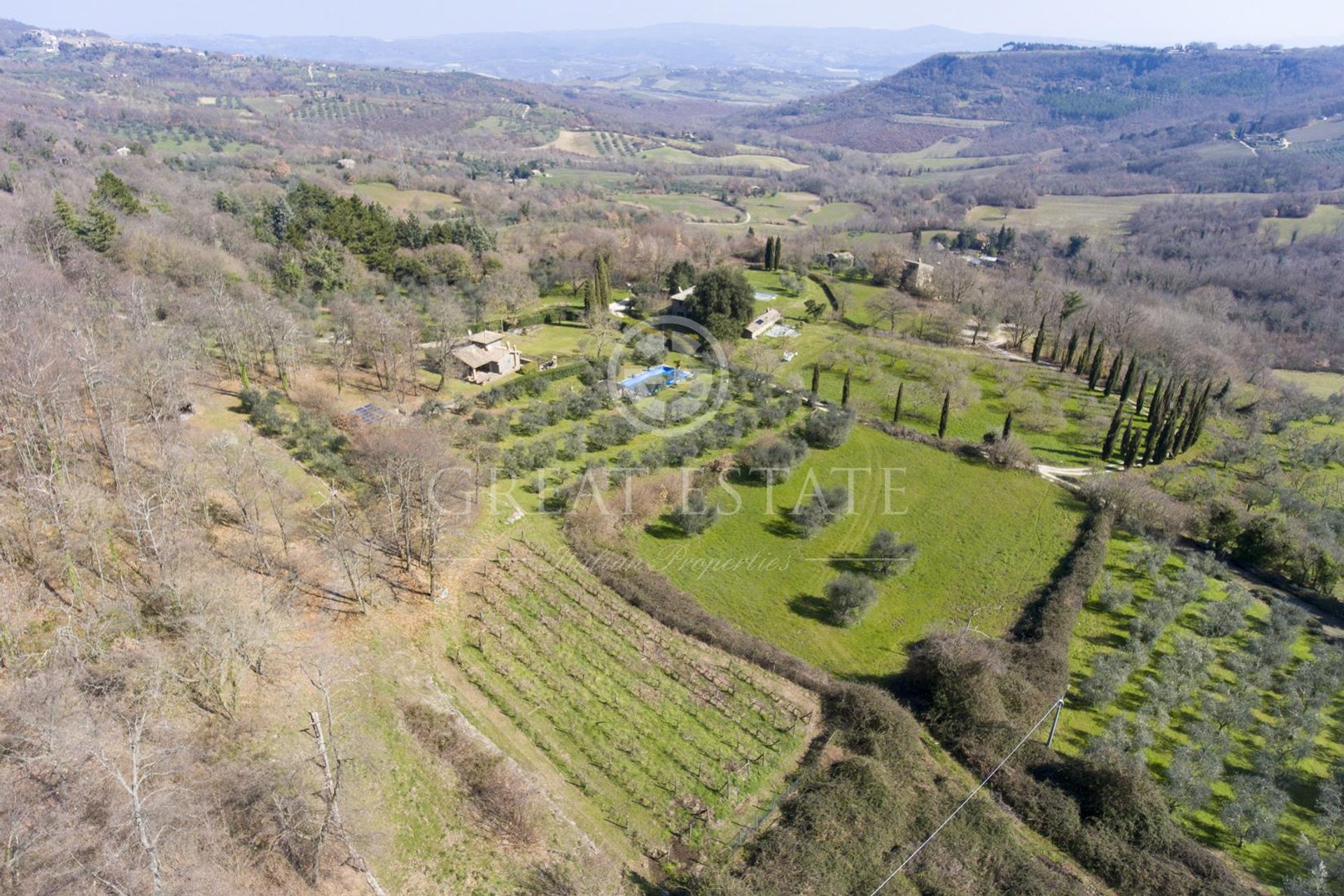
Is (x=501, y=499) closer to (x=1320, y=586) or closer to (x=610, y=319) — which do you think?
(x=610, y=319)

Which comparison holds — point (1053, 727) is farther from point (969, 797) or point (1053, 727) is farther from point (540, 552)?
point (540, 552)

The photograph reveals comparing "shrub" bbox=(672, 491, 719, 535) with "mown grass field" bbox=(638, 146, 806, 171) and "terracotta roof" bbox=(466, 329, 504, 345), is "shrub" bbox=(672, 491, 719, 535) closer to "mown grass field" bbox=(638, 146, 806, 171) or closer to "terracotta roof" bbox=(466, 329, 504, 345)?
"terracotta roof" bbox=(466, 329, 504, 345)

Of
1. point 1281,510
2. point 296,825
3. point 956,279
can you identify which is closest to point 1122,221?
point 956,279

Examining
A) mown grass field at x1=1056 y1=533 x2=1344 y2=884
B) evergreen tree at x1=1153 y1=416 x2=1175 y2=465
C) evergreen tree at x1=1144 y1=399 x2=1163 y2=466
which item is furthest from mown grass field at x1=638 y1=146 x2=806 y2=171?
mown grass field at x1=1056 y1=533 x2=1344 y2=884

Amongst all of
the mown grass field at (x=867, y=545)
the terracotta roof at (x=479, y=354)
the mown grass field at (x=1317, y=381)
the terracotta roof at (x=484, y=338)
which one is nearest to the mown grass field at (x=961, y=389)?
the mown grass field at (x=867, y=545)

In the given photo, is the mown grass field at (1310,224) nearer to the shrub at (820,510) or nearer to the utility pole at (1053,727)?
the shrub at (820,510)
